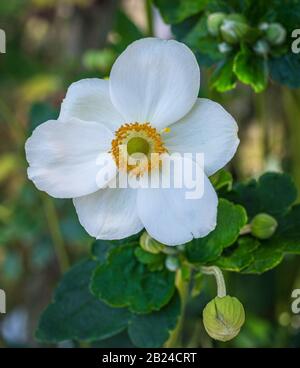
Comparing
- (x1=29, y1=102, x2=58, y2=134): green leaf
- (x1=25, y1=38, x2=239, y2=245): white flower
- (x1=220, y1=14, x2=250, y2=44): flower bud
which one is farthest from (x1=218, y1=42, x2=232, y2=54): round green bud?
(x1=29, y1=102, x2=58, y2=134): green leaf

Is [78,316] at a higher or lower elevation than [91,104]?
lower

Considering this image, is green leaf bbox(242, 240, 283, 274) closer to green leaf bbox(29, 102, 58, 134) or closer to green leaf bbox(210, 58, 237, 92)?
green leaf bbox(210, 58, 237, 92)

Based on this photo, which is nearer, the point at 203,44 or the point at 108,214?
the point at 108,214

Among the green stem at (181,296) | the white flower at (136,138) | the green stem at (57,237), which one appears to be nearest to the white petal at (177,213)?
the white flower at (136,138)

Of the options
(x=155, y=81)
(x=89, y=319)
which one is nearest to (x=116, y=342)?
(x=89, y=319)

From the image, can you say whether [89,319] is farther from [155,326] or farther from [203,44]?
[203,44]

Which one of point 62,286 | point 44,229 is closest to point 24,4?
point 44,229
